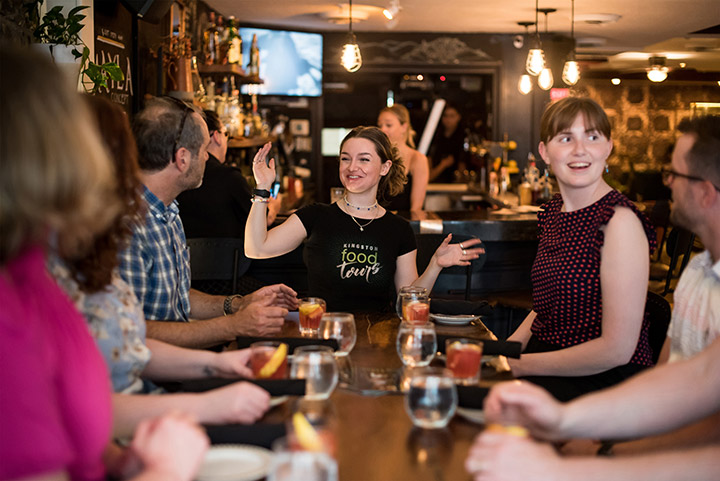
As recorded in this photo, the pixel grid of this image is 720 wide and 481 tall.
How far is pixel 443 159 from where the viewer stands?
1109 centimetres

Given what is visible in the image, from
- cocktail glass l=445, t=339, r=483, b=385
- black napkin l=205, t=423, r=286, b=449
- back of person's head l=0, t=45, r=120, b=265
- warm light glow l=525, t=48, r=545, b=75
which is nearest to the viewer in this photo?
back of person's head l=0, t=45, r=120, b=265

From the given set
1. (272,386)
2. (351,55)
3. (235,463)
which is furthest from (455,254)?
(351,55)

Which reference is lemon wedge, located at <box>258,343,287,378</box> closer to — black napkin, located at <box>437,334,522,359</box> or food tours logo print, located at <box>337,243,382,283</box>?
black napkin, located at <box>437,334,522,359</box>

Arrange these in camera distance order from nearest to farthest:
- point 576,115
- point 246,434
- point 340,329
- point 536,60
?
point 246,434
point 340,329
point 576,115
point 536,60

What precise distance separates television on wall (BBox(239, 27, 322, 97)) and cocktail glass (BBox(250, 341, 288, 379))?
684cm

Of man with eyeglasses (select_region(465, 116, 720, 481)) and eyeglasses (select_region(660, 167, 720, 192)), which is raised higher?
eyeglasses (select_region(660, 167, 720, 192))

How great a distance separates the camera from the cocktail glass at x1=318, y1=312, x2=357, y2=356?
2141 millimetres

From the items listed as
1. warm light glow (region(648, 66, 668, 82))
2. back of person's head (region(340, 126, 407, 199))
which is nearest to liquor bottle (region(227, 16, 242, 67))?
back of person's head (region(340, 126, 407, 199))

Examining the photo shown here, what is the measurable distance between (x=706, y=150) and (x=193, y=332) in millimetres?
1544

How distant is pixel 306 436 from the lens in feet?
3.97

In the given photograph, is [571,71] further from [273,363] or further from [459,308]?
[273,363]

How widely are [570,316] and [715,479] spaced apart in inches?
49.2

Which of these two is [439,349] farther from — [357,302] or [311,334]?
[357,302]

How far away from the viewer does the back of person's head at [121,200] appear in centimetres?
163
